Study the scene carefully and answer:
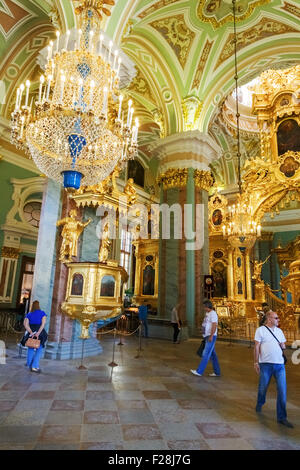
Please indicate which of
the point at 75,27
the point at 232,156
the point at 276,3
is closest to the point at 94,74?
the point at 75,27

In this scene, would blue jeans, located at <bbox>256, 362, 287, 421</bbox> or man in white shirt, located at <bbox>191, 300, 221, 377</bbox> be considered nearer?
blue jeans, located at <bbox>256, 362, 287, 421</bbox>

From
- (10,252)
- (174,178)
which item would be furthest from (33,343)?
(10,252)

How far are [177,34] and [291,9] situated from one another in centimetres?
354

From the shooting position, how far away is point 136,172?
18.9 meters

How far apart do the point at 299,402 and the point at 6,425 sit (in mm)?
3543

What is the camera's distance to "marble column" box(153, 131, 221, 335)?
9703mm

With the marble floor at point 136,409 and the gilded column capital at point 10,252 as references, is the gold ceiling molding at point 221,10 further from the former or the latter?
the gilded column capital at point 10,252

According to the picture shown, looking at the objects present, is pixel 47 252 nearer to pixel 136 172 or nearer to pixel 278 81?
pixel 136 172

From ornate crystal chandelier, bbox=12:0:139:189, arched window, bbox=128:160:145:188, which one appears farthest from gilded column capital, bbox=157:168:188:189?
arched window, bbox=128:160:145:188

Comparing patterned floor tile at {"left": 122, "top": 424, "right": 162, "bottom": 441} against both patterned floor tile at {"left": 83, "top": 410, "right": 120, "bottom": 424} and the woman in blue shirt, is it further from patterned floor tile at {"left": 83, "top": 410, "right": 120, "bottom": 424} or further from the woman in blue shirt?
the woman in blue shirt

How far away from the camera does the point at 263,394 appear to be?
11.2 ft

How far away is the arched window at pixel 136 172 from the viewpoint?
18484 mm

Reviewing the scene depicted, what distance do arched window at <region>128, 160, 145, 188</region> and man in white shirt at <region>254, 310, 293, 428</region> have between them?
1587 cm
